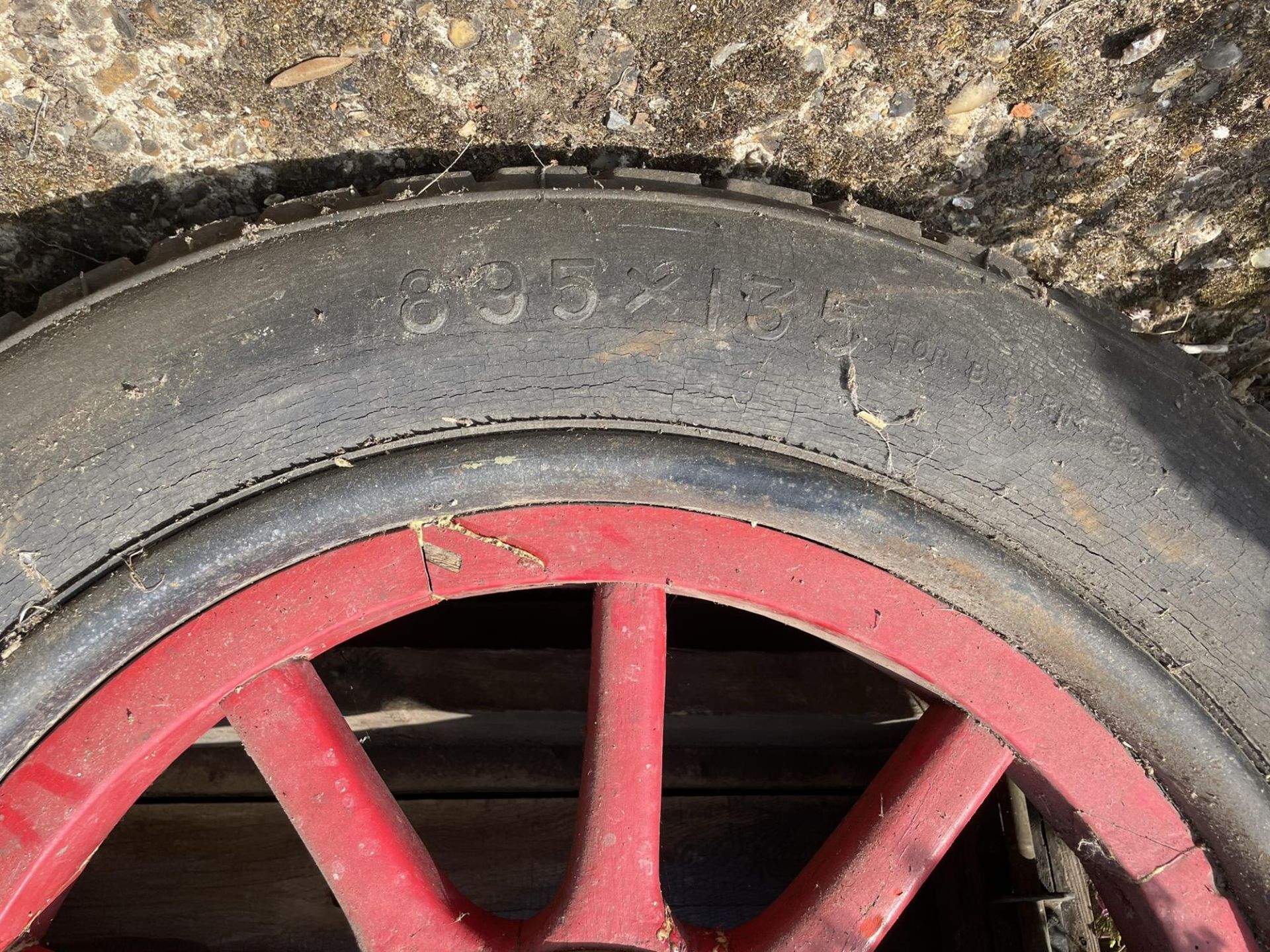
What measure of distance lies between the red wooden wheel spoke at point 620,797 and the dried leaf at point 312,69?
0.86 m

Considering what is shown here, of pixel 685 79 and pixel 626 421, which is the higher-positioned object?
pixel 685 79

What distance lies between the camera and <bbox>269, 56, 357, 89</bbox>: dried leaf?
1.31 metres

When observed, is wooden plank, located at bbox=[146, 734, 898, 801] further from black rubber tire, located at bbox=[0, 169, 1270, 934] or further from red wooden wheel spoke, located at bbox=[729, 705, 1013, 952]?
black rubber tire, located at bbox=[0, 169, 1270, 934]

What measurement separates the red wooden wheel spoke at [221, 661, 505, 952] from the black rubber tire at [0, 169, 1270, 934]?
6.9 inches

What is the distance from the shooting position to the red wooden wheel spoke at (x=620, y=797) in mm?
1208

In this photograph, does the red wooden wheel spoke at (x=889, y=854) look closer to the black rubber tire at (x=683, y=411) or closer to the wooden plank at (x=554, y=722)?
the black rubber tire at (x=683, y=411)

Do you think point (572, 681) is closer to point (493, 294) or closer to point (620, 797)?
point (620, 797)

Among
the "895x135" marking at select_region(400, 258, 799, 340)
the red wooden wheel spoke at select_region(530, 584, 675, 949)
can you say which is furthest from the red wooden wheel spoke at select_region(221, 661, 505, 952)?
the "895x135" marking at select_region(400, 258, 799, 340)

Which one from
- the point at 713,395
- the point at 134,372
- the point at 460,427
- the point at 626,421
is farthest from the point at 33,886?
the point at 713,395

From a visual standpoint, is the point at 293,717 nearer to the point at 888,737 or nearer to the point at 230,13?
the point at 230,13

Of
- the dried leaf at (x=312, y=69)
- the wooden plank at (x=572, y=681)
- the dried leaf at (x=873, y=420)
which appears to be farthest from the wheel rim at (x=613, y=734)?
the dried leaf at (x=312, y=69)

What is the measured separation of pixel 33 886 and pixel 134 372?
0.66 metres

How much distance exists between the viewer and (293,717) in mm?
1202

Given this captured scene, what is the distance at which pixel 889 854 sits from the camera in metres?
1.26
